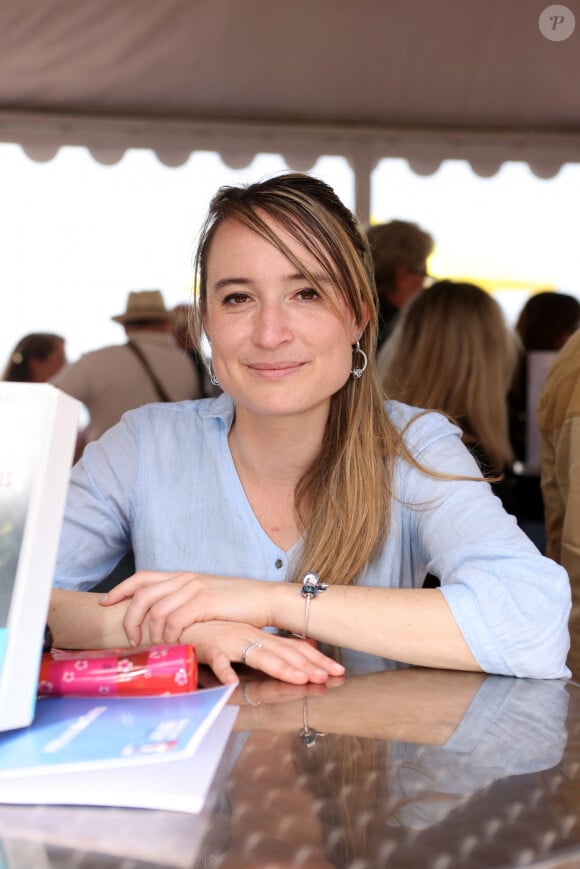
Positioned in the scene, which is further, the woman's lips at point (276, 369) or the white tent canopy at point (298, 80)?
the white tent canopy at point (298, 80)

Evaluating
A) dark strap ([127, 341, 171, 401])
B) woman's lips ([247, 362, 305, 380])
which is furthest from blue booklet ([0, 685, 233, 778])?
dark strap ([127, 341, 171, 401])

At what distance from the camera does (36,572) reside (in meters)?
0.71

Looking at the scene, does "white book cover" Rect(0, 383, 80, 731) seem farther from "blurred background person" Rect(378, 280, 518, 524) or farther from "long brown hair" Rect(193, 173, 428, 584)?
"blurred background person" Rect(378, 280, 518, 524)

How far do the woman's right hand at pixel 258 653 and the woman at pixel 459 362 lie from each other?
65.7 inches

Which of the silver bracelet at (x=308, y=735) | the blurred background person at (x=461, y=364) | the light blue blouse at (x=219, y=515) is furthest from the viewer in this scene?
the blurred background person at (x=461, y=364)

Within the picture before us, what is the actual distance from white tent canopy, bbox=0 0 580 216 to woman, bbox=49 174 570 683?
118 inches

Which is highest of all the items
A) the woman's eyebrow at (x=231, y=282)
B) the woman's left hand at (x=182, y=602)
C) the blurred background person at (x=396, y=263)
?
the blurred background person at (x=396, y=263)

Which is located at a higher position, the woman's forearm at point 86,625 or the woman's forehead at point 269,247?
the woman's forehead at point 269,247

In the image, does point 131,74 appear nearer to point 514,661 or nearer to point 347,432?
point 347,432

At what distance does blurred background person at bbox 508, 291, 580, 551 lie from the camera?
3500mm

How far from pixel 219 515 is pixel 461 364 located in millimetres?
1445

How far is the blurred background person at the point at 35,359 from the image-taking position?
4.89 meters

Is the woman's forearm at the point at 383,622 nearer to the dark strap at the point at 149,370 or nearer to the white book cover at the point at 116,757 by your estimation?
the white book cover at the point at 116,757

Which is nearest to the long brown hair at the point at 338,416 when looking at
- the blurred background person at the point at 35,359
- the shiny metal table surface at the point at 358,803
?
the shiny metal table surface at the point at 358,803
